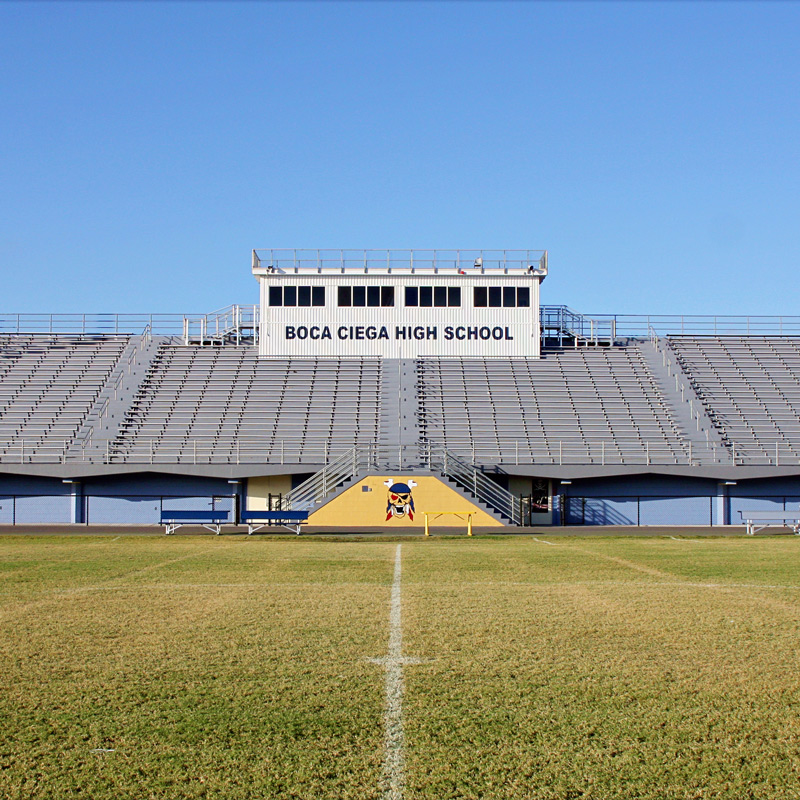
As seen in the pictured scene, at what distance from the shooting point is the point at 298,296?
4203 cm

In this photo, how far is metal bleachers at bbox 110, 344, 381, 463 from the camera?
34062mm

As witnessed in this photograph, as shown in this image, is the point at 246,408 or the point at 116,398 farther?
the point at 116,398

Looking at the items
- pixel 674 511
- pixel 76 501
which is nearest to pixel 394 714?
pixel 674 511

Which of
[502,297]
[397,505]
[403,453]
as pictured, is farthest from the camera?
[502,297]

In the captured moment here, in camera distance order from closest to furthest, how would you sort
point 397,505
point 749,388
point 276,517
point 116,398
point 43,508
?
point 276,517 < point 397,505 < point 43,508 < point 116,398 < point 749,388

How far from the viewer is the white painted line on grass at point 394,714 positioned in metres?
4.43

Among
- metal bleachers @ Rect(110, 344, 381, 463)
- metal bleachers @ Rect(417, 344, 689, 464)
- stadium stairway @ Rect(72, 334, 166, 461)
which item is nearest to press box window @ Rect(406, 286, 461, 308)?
metal bleachers @ Rect(417, 344, 689, 464)

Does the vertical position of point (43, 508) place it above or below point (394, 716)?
below

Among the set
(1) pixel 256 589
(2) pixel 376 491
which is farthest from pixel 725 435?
(1) pixel 256 589

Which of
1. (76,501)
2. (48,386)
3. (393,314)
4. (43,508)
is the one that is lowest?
(43,508)

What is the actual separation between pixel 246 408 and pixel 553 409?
1313 centimetres

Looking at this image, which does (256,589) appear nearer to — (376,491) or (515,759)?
(515,759)

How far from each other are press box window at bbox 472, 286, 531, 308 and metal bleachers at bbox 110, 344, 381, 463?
5875 mm

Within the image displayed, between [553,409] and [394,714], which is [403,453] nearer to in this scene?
[553,409]
